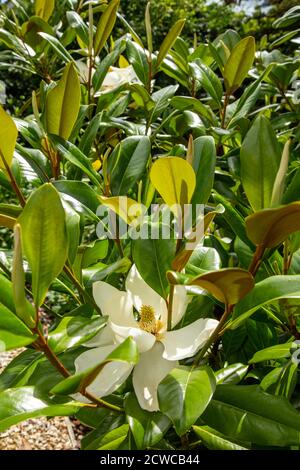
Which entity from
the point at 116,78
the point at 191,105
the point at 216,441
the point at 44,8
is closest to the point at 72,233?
the point at 216,441

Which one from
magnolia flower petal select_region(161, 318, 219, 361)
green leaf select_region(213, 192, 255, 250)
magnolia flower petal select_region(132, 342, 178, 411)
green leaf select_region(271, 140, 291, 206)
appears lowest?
magnolia flower petal select_region(132, 342, 178, 411)

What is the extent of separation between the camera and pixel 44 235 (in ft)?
1.71

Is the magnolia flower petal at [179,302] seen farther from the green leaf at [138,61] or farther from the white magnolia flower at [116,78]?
the white magnolia flower at [116,78]

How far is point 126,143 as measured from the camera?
81cm

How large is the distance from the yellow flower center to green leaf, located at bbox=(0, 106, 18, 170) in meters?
0.23

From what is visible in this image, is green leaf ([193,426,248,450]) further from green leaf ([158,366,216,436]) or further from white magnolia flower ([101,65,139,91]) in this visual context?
white magnolia flower ([101,65,139,91])

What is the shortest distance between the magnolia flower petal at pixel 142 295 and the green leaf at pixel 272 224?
203 mm

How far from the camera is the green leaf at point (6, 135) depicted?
584mm

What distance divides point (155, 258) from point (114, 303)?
71 mm

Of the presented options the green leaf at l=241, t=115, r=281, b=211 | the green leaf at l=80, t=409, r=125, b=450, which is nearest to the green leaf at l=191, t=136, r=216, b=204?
the green leaf at l=241, t=115, r=281, b=211

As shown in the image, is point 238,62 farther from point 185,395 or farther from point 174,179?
point 185,395

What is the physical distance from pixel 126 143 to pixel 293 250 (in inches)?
11.0

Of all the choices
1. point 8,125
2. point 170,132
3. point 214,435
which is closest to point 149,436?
point 214,435

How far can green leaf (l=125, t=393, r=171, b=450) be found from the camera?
58 centimetres
